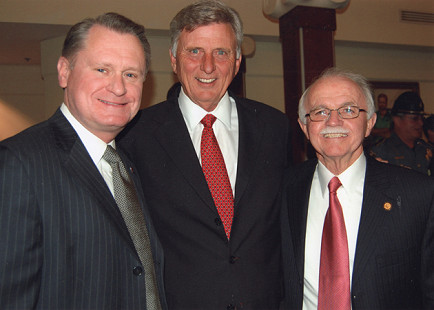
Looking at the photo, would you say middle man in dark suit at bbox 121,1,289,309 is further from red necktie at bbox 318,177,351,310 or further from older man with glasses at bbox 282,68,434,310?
red necktie at bbox 318,177,351,310

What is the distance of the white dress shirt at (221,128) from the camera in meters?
1.80

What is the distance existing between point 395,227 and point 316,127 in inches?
20.8

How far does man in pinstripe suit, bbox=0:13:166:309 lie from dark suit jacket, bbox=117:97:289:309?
181 millimetres

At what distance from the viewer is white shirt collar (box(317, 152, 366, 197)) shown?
163cm

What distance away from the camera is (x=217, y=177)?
5.61 ft

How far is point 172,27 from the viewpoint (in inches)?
76.4

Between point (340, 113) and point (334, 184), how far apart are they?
0.32 meters

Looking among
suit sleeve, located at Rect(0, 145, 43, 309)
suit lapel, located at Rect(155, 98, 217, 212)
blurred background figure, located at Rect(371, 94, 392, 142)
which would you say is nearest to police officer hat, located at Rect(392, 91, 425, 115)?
blurred background figure, located at Rect(371, 94, 392, 142)

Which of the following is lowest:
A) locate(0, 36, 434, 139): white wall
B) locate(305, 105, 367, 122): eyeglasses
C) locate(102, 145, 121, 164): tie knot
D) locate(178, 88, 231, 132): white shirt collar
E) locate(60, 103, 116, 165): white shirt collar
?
locate(102, 145, 121, 164): tie knot

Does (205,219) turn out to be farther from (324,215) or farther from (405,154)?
(405,154)

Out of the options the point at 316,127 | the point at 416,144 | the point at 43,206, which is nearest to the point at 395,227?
the point at 316,127

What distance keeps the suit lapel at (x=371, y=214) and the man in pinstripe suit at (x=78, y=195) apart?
2.61 ft

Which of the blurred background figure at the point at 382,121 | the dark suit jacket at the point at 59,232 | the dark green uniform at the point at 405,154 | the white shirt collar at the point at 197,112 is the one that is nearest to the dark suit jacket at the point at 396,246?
the white shirt collar at the point at 197,112

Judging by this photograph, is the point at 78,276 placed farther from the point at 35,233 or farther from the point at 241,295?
the point at 241,295
